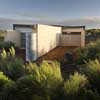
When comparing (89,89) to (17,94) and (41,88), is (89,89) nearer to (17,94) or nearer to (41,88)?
(41,88)

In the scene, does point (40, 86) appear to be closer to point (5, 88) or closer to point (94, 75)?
point (5, 88)

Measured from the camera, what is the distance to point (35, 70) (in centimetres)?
701

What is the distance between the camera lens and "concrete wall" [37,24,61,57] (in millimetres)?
14906

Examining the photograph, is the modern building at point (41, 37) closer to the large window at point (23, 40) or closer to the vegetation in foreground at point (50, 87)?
the large window at point (23, 40)

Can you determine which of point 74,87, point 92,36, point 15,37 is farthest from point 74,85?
point 92,36

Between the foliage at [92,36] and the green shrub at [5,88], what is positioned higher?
the foliage at [92,36]

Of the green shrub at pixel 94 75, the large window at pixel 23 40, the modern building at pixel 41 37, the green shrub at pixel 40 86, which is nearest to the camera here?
the green shrub at pixel 40 86

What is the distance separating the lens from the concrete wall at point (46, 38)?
14.9 meters

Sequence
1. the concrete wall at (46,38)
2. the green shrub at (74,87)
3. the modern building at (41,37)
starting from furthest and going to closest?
the concrete wall at (46,38) → the modern building at (41,37) → the green shrub at (74,87)

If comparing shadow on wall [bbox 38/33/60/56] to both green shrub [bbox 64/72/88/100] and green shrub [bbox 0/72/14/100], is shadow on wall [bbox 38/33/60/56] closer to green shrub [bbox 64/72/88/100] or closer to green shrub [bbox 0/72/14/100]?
green shrub [bbox 0/72/14/100]

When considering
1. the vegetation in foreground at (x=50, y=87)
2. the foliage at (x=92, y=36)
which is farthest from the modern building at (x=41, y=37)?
the vegetation in foreground at (x=50, y=87)

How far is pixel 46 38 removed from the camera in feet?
52.9

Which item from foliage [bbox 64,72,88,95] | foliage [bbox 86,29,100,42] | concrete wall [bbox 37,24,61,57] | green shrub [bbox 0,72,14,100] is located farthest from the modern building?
foliage [bbox 64,72,88,95]

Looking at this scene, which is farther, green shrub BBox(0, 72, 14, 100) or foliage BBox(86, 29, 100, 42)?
foliage BBox(86, 29, 100, 42)
